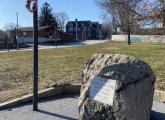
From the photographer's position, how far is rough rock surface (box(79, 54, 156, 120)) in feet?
18.5

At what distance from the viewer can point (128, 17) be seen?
15.0 metres

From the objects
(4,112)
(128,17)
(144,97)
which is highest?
(128,17)

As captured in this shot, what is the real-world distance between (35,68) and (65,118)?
108 cm

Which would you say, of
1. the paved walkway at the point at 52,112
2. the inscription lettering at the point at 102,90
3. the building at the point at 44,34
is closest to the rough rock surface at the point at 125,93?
the inscription lettering at the point at 102,90

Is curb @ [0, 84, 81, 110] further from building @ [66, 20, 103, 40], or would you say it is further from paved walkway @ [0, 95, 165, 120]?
building @ [66, 20, 103, 40]

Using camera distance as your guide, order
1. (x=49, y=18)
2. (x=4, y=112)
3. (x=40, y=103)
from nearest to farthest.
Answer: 1. (x=4, y=112)
2. (x=40, y=103)
3. (x=49, y=18)

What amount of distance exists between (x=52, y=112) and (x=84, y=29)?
118716mm

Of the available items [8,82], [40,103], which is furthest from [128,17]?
[40,103]

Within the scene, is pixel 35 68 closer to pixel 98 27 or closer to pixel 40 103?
pixel 40 103

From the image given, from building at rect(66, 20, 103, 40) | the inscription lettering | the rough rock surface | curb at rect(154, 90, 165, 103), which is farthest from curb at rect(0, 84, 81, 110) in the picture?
building at rect(66, 20, 103, 40)

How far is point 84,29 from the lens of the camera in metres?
125

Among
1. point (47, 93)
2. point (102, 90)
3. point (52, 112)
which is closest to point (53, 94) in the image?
point (47, 93)

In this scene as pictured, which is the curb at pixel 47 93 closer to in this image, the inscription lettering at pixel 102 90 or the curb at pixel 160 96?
the curb at pixel 160 96

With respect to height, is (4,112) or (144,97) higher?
(144,97)
